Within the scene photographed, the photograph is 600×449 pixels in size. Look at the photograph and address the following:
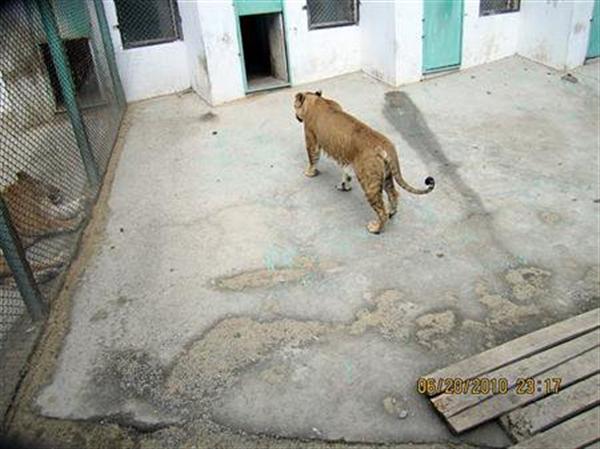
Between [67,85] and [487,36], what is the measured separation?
6.65 m

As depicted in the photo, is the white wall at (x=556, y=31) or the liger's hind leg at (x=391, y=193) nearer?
the liger's hind leg at (x=391, y=193)

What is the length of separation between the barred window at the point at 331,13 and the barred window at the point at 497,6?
204 centimetres

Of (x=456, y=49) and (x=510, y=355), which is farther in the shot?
(x=456, y=49)

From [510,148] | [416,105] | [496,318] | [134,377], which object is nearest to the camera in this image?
[134,377]

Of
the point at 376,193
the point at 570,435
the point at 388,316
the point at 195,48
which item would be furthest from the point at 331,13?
the point at 570,435

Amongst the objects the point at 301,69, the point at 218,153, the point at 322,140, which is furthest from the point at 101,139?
the point at 301,69

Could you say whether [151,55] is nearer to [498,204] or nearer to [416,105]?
[416,105]

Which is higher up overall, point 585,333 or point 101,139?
point 101,139

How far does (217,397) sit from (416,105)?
18.5 ft

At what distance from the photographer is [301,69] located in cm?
884

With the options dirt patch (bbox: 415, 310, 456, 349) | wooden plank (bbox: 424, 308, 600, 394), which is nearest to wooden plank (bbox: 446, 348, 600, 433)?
wooden plank (bbox: 424, 308, 600, 394)

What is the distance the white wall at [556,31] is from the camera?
8289 millimetres

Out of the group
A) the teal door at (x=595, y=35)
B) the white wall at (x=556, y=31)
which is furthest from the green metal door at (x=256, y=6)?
the teal door at (x=595, y=35)

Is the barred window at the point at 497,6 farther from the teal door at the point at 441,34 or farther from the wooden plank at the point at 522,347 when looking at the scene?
the wooden plank at the point at 522,347
